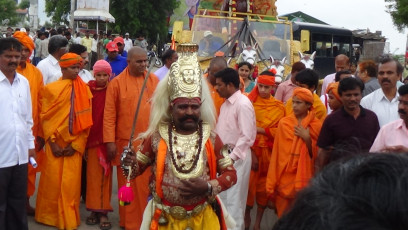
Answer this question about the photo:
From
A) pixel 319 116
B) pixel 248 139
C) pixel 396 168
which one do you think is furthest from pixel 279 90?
pixel 396 168

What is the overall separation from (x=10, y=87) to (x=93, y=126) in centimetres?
141

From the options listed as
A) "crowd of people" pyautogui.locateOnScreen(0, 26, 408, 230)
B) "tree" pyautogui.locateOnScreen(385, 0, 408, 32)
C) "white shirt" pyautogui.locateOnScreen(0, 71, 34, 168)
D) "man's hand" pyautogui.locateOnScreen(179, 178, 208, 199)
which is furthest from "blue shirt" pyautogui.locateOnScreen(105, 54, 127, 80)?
"tree" pyautogui.locateOnScreen(385, 0, 408, 32)

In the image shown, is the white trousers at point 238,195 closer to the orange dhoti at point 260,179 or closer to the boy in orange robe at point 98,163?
the orange dhoti at point 260,179

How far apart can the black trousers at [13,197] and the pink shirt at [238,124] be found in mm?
1797

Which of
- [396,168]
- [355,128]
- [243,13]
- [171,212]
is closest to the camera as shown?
[396,168]

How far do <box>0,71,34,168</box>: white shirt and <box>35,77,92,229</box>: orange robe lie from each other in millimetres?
969

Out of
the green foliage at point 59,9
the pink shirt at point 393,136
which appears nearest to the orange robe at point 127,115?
the pink shirt at point 393,136

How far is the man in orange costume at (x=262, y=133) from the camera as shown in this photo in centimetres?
593

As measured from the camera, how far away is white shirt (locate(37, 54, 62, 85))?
6.55m

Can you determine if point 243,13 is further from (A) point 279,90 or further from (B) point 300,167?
(B) point 300,167

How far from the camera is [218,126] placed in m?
5.52

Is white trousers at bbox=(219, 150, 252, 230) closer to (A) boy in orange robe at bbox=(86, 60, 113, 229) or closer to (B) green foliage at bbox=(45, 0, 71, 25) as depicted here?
(A) boy in orange robe at bbox=(86, 60, 113, 229)

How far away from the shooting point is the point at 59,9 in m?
42.2

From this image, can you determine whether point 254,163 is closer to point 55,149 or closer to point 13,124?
point 55,149
